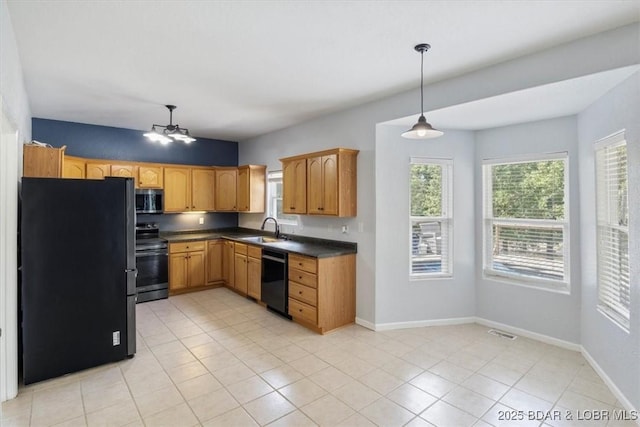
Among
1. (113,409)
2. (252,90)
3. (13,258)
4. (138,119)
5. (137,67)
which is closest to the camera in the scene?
(113,409)

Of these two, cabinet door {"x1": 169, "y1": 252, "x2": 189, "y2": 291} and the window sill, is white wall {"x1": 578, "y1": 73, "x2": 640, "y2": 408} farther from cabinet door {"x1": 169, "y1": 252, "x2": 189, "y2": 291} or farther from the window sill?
cabinet door {"x1": 169, "y1": 252, "x2": 189, "y2": 291}

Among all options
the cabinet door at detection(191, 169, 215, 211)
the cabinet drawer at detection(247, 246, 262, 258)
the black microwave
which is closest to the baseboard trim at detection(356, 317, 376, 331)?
the cabinet drawer at detection(247, 246, 262, 258)

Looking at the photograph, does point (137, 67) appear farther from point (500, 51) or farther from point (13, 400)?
point (500, 51)

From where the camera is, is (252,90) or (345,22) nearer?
(345,22)

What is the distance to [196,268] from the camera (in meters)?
5.68

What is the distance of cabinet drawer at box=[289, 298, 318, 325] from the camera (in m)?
3.91

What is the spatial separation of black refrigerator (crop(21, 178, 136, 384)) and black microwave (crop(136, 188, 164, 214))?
8.02 ft

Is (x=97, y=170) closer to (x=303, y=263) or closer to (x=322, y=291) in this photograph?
(x=303, y=263)

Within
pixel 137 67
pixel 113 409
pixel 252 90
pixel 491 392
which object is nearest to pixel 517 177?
pixel 491 392

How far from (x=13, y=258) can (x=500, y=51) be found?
4.25m

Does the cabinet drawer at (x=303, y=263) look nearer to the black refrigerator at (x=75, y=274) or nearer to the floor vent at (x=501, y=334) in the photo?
the black refrigerator at (x=75, y=274)

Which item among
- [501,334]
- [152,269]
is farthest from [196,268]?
[501,334]

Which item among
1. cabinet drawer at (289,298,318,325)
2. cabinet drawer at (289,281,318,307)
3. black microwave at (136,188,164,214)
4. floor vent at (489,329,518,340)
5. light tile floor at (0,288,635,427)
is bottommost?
light tile floor at (0,288,635,427)

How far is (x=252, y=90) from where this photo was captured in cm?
369
